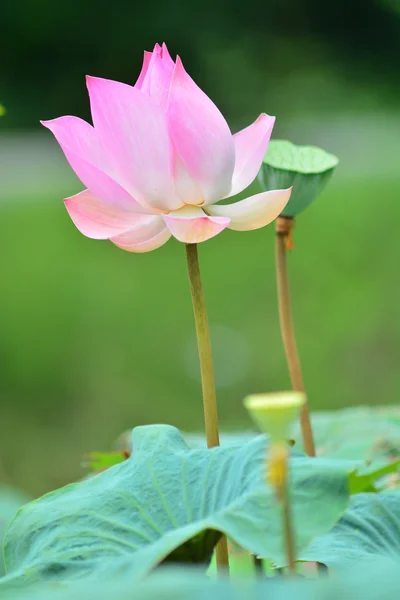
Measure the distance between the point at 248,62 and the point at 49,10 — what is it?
188 centimetres

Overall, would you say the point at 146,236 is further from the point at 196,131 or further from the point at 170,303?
the point at 170,303

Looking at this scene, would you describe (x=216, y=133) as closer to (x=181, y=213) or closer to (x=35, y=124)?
(x=181, y=213)

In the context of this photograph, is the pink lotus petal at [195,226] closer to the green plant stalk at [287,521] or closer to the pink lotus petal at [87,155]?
the pink lotus petal at [87,155]

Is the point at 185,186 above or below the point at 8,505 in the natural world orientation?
above

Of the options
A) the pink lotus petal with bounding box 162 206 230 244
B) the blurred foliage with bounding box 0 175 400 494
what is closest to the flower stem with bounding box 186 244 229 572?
the pink lotus petal with bounding box 162 206 230 244

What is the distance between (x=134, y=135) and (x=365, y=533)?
27cm

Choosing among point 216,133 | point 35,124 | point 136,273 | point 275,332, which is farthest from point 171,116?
point 35,124

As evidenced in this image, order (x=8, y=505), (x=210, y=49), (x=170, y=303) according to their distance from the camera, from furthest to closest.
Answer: (x=210, y=49) → (x=170, y=303) → (x=8, y=505)

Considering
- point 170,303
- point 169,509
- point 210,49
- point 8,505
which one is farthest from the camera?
point 210,49

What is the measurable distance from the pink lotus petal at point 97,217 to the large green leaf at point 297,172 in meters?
0.12

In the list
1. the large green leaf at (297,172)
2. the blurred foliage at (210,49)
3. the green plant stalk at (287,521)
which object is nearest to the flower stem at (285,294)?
→ the large green leaf at (297,172)

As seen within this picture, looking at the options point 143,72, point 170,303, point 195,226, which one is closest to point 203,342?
point 195,226

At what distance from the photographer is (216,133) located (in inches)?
18.2

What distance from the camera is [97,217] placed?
500 mm
